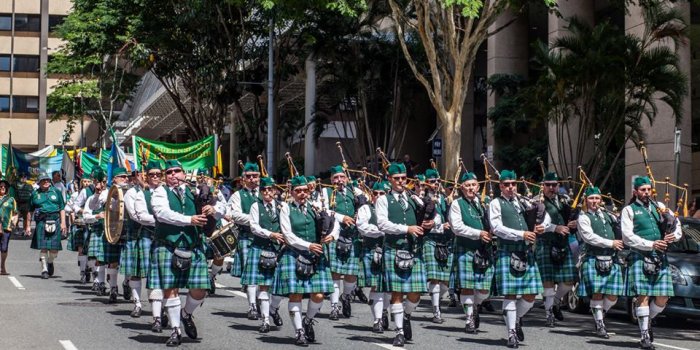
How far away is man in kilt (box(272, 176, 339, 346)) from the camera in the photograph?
12.1 metres

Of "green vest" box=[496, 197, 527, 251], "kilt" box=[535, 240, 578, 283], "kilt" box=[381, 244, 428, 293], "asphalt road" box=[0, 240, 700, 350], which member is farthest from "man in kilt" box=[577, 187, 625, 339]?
"kilt" box=[381, 244, 428, 293]

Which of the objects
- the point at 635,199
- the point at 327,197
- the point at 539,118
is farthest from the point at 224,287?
the point at 539,118

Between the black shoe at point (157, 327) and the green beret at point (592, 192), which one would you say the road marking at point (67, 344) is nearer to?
the black shoe at point (157, 327)

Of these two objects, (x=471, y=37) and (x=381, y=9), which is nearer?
(x=471, y=37)

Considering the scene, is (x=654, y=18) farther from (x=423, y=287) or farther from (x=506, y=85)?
(x=423, y=287)

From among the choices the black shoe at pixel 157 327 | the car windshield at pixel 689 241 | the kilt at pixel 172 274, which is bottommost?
the black shoe at pixel 157 327

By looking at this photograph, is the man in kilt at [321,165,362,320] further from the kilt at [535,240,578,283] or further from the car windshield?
the car windshield

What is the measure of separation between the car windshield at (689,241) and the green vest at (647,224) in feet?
10.6

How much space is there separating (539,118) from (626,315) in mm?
11052

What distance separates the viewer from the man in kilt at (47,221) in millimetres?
21219

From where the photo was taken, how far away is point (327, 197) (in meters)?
16.9

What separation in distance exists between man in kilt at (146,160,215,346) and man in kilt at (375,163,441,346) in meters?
1.91

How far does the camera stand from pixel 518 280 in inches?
500

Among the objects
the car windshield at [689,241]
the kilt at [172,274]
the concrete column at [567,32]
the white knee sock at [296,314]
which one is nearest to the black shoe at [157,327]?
the kilt at [172,274]
